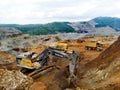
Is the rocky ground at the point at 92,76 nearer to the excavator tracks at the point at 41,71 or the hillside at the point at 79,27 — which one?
the excavator tracks at the point at 41,71

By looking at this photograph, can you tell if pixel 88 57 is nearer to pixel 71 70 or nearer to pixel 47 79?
pixel 47 79

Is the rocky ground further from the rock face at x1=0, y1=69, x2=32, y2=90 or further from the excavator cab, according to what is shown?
the rock face at x1=0, y1=69, x2=32, y2=90

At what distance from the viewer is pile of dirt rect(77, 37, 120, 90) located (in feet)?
64.6

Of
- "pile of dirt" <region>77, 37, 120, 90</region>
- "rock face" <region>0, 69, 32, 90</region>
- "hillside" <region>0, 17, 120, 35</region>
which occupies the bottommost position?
"hillside" <region>0, 17, 120, 35</region>

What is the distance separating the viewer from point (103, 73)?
22.7 m

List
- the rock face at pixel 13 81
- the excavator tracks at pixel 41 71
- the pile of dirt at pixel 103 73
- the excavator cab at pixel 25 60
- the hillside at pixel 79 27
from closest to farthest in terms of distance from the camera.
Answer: the rock face at pixel 13 81
the pile of dirt at pixel 103 73
the excavator tracks at pixel 41 71
the excavator cab at pixel 25 60
the hillside at pixel 79 27

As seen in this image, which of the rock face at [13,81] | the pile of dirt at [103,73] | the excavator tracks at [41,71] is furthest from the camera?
the excavator tracks at [41,71]

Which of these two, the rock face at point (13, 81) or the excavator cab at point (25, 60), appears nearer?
the rock face at point (13, 81)

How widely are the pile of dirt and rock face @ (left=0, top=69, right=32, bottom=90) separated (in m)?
5.81

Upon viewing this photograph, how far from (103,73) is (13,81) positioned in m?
10.2


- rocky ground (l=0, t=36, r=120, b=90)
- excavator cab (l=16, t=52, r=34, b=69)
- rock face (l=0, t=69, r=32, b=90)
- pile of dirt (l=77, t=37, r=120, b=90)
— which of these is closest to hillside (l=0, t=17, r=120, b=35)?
pile of dirt (l=77, t=37, r=120, b=90)

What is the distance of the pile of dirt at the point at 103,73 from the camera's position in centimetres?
1970

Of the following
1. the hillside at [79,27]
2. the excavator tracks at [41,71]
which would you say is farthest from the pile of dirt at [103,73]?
the hillside at [79,27]

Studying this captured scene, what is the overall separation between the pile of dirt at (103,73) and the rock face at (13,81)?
581 centimetres
